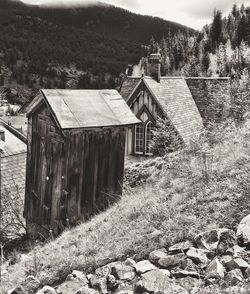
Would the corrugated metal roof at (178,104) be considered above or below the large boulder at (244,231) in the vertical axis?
above

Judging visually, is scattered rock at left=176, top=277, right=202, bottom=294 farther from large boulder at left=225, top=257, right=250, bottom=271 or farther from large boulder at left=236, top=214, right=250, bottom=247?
large boulder at left=236, top=214, right=250, bottom=247

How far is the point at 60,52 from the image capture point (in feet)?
534

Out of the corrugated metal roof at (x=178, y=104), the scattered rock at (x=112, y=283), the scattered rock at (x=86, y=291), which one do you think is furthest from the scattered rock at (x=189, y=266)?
the corrugated metal roof at (x=178, y=104)

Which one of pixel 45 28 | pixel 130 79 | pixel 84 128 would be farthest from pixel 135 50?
pixel 84 128

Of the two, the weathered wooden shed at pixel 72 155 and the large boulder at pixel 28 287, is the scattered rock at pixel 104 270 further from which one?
the weathered wooden shed at pixel 72 155

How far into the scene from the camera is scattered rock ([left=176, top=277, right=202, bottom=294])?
13.0 ft

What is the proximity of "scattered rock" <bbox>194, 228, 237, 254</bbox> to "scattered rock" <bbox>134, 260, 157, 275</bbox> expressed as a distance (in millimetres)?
614

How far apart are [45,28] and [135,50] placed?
48174 millimetres

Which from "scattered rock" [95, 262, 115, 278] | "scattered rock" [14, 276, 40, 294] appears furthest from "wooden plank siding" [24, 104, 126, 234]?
"scattered rock" [95, 262, 115, 278]

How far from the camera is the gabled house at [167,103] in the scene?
1705cm

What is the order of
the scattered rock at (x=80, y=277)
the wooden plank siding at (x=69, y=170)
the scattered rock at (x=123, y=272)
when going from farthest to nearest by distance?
the wooden plank siding at (x=69, y=170) → the scattered rock at (x=80, y=277) → the scattered rock at (x=123, y=272)

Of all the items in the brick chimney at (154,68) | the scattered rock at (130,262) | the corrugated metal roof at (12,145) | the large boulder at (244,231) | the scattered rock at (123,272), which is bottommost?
the corrugated metal roof at (12,145)

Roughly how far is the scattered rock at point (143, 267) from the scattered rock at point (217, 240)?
24.2 inches

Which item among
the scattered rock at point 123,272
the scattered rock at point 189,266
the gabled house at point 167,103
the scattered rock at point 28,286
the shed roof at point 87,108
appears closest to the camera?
the scattered rock at point 189,266
